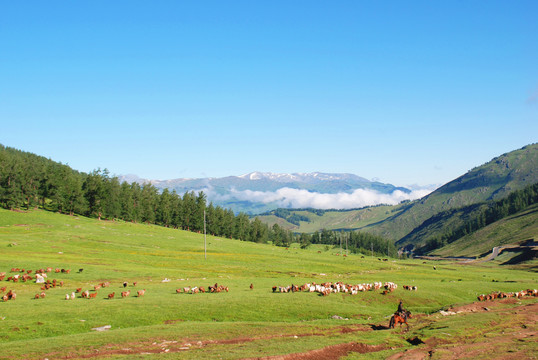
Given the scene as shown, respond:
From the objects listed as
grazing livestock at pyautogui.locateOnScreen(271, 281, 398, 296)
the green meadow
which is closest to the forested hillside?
the green meadow

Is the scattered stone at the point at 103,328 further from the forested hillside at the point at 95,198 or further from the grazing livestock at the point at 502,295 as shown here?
the forested hillside at the point at 95,198

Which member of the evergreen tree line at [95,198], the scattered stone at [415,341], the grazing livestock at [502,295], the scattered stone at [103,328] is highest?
the evergreen tree line at [95,198]

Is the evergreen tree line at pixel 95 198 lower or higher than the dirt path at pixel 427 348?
higher

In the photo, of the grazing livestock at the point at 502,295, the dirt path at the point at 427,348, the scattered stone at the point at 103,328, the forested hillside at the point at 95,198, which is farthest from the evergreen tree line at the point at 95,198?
the grazing livestock at the point at 502,295

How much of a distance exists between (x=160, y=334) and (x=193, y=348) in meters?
4.31

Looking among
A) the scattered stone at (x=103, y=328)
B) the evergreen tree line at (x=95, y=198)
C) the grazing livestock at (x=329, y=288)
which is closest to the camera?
the scattered stone at (x=103, y=328)

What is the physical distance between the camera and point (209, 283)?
55.7 metres

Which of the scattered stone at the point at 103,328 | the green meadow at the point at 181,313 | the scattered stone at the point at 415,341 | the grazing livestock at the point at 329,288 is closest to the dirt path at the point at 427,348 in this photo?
the scattered stone at the point at 415,341

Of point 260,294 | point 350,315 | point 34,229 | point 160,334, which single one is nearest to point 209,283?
point 260,294

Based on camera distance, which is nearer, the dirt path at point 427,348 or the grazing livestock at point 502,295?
the dirt path at point 427,348

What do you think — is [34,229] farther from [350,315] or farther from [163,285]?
[350,315]

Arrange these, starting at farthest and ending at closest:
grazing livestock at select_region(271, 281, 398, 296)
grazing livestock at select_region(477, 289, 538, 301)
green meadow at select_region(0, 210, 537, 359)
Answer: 1. grazing livestock at select_region(477, 289, 538, 301)
2. grazing livestock at select_region(271, 281, 398, 296)
3. green meadow at select_region(0, 210, 537, 359)

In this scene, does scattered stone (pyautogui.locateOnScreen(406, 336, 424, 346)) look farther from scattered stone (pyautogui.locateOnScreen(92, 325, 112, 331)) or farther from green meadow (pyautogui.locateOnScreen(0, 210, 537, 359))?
scattered stone (pyautogui.locateOnScreen(92, 325, 112, 331))

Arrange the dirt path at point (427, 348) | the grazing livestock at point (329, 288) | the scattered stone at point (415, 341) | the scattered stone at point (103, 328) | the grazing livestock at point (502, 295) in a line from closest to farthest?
the dirt path at point (427, 348) → the scattered stone at point (415, 341) → the scattered stone at point (103, 328) → the grazing livestock at point (329, 288) → the grazing livestock at point (502, 295)
